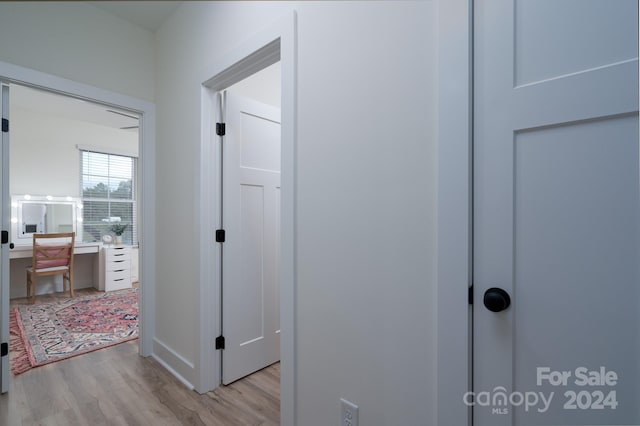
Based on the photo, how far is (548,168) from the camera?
2.58 ft

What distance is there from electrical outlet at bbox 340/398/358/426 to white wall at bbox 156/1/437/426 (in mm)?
28

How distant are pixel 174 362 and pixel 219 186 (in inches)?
50.4

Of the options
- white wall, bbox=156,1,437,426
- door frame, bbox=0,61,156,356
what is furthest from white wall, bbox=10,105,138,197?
white wall, bbox=156,1,437,426

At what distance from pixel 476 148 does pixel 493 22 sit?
350 mm

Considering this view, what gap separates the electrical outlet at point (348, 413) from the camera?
1131mm

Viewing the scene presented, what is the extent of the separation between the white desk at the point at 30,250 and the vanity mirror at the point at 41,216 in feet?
1.04

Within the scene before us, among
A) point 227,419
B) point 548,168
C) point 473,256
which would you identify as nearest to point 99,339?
point 227,419

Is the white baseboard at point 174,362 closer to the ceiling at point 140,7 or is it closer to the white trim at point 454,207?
the white trim at point 454,207

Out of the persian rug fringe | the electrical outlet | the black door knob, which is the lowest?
the persian rug fringe

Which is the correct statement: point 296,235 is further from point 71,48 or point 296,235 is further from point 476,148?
point 71,48

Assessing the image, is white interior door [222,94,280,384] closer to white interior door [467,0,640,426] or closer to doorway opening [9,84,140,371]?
white interior door [467,0,640,426]

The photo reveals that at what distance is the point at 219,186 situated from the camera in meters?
1.95

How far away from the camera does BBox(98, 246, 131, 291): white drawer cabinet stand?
14.4 ft

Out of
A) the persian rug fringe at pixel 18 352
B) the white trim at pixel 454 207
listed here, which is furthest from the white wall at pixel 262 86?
the persian rug fringe at pixel 18 352
